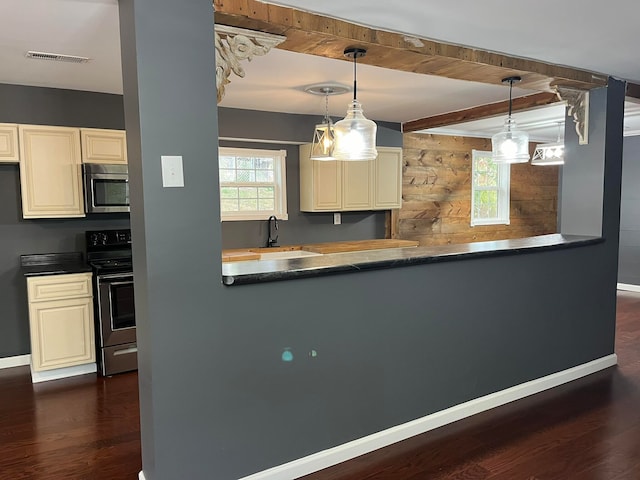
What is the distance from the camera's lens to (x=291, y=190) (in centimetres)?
525

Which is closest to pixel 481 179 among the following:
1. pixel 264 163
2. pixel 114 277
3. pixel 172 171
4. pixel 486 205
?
pixel 486 205

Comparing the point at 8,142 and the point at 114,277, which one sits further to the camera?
the point at 114,277

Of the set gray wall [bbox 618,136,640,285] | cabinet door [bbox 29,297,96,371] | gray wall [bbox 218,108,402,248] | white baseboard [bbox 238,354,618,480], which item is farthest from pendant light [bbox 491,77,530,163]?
gray wall [bbox 618,136,640,285]

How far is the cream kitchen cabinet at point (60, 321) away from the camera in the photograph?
362 centimetres

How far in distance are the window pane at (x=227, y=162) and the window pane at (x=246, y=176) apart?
0.31 ft

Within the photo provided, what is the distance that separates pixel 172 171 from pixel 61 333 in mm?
2477

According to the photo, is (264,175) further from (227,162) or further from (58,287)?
(58,287)

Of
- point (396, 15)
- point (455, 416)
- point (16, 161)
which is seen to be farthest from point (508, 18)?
point (16, 161)

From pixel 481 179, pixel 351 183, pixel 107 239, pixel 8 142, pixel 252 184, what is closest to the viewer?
pixel 8 142

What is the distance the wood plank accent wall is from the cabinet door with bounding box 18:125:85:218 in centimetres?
357

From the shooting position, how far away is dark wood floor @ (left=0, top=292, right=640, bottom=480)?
7.87ft

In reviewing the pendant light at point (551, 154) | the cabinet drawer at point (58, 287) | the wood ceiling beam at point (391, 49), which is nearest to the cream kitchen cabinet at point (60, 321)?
the cabinet drawer at point (58, 287)

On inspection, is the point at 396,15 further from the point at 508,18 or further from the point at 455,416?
the point at 455,416

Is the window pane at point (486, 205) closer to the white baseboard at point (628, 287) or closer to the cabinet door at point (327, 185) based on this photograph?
the white baseboard at point (628, 287)
